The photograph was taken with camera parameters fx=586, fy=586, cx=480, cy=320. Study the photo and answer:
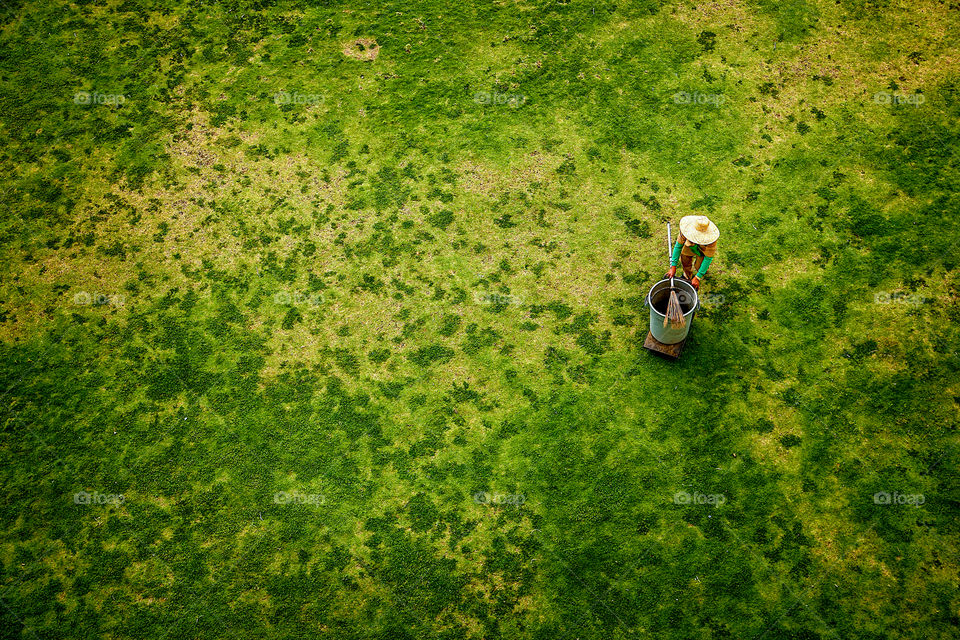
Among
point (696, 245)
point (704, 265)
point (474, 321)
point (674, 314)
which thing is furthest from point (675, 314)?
point (474, 321)

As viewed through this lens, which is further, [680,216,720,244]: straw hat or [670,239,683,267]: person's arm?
[670,239,683,267]: person's arm

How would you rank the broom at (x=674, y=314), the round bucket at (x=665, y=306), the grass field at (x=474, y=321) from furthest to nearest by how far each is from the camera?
the round bucket at (x=665, y=306), the broom at (x=674, y=314), the grass field at (x=474, y=321)

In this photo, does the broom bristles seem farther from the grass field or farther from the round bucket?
the grass field

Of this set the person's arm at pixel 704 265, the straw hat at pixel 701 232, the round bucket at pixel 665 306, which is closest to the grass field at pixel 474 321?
the round bucket at pixel 665 306

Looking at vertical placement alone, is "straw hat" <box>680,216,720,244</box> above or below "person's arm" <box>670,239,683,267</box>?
above

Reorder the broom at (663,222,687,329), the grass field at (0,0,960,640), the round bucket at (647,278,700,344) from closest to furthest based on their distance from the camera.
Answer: the grass field at (0,0,960,640)
the broom at (663,222,687,329)
the round bucket at (647,278,700,344)

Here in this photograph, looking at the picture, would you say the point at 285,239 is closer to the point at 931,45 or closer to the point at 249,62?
the point at 249,62

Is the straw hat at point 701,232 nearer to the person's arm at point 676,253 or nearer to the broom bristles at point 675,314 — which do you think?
the person's arm at point 676,253

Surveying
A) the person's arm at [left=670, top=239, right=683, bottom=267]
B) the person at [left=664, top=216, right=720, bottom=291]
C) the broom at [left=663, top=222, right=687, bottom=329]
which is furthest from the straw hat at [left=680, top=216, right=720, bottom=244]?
the broom at [left=663, top=222, right=687, bottom=329]
